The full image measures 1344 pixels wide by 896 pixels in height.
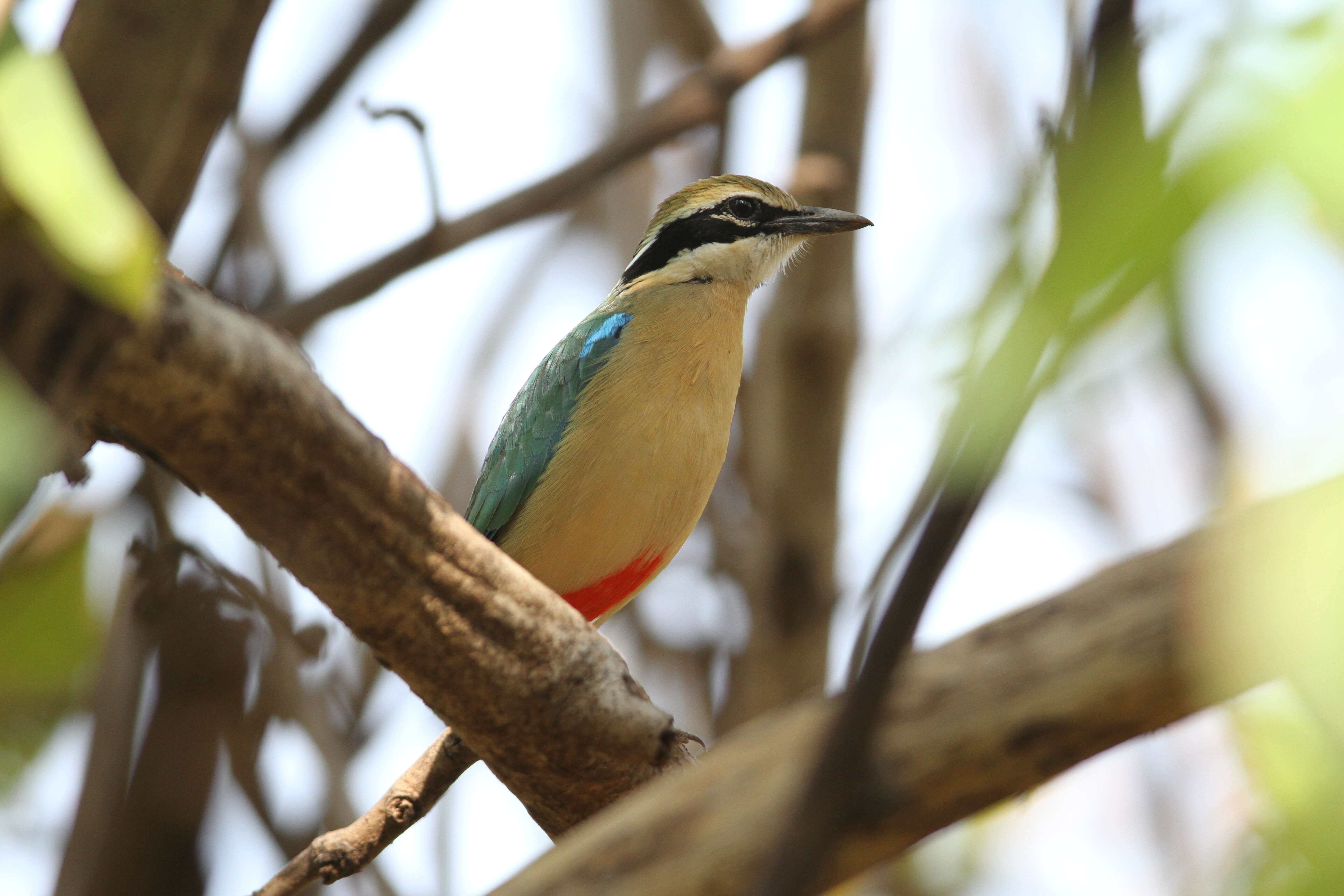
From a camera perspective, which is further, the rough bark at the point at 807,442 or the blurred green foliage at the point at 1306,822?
the rough bark at the point at 807,442

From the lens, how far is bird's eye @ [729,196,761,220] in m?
6.68

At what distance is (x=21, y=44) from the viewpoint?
1066 mm

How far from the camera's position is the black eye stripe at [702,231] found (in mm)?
6508

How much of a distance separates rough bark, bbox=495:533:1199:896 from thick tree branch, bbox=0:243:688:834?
964 millimetres

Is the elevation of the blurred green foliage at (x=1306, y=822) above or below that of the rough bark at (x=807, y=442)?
below

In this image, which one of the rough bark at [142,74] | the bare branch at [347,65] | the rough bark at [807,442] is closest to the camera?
the rough bark at [142,74]

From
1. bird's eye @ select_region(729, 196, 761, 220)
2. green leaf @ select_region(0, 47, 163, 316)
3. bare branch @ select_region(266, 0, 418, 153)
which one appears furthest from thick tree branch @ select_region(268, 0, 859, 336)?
green leaf @ select_region(0, 47, 163, 316)

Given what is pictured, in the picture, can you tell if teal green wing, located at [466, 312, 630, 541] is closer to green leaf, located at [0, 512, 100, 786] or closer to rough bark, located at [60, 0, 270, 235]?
green leaf, located at [0, 512, 100, 786]

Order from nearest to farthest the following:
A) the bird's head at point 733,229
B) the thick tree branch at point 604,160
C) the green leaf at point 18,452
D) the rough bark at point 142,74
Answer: the green leaf at point 18,452 < the rough bark at point 142,74 < the thick tree branch at point 604,160 < the bird's head at point 733,229

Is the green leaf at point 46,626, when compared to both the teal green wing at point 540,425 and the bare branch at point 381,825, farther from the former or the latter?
the teal green wing at point 540,425

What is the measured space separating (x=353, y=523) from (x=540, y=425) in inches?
121

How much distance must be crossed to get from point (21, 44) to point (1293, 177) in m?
1.01

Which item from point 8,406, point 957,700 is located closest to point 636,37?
point 957,700

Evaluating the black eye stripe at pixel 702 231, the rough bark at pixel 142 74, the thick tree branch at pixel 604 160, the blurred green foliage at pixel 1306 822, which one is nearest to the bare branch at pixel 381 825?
→ the thick tree branch at pixel 604 160
